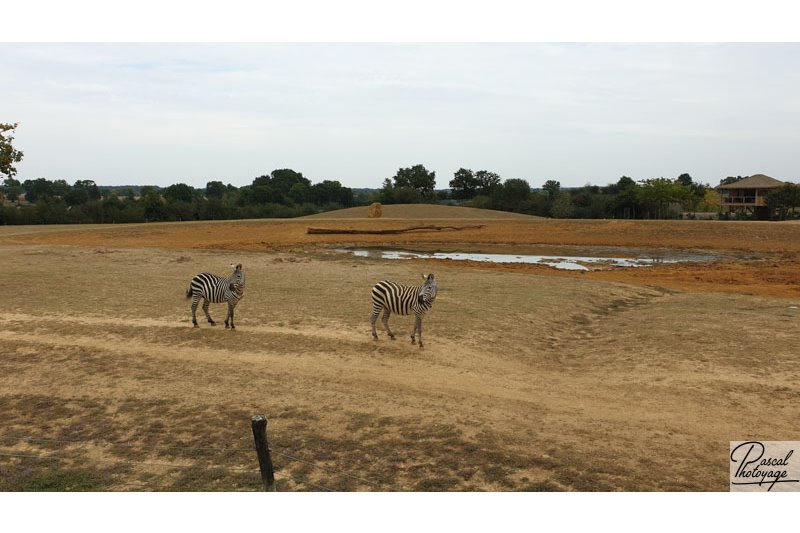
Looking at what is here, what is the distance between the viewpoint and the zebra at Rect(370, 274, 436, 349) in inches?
520

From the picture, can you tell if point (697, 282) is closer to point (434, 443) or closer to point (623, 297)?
point (623, 297)

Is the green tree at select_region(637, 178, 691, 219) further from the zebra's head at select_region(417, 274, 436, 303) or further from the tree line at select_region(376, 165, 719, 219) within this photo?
the zebra's head at select_region(417, 274, 436, 303)

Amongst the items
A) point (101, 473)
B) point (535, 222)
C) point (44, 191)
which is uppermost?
point (44, 191)

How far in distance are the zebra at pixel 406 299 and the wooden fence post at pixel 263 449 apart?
6788 mm

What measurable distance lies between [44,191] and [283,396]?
127 meters

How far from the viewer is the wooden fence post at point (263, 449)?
6547 mm

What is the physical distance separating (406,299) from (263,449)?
7239mm

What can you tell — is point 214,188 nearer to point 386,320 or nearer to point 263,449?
point 386,320

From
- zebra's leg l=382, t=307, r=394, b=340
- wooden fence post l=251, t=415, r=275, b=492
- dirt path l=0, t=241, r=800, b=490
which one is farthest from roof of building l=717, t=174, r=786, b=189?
wooden fence post l=251, t=415, r=275, b=492

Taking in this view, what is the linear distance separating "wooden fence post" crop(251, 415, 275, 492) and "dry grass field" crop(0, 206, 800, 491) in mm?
679

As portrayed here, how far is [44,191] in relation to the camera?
11744 centimetres

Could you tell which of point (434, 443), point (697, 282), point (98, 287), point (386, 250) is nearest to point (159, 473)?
point (434, 443)

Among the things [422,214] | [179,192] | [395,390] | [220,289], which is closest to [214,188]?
[179,192]

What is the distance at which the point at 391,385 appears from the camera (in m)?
11.1
